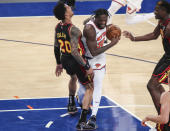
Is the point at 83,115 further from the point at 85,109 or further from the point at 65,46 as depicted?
the point at 65,46

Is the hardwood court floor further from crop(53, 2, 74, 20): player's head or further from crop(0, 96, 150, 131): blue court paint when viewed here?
crop(53, 2, 74, 20): player's head

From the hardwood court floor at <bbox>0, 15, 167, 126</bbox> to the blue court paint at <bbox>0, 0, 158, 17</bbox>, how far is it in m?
2.25

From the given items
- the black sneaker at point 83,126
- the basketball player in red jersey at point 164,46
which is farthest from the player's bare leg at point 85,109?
the basketball player in red jersey at point 164,46

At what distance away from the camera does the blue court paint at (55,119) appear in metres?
6.49

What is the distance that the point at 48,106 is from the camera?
738 cm

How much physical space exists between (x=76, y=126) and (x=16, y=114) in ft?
4.17

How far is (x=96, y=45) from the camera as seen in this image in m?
6.22

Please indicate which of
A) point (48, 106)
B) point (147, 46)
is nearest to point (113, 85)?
point (48, 106)

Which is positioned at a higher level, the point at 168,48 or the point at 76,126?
the point at 168,48

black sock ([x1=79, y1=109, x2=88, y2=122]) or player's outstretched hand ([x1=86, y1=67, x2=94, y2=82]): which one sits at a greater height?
player's outstretched hand ([x1=86, y1=67, x2=94, y2=82])

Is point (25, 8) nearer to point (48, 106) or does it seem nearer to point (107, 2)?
point (107, 2)

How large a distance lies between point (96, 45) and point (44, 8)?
433 inches

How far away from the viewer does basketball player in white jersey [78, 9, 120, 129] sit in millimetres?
6176

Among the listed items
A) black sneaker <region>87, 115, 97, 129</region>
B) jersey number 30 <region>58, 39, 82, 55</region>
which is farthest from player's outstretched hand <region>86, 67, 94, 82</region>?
black sneaker <region>87, 115, 97, 129</region>
